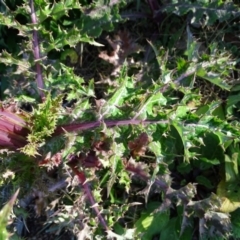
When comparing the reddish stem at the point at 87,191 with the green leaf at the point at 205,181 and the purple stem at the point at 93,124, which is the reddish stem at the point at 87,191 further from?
the green leaf at the point at 205,181

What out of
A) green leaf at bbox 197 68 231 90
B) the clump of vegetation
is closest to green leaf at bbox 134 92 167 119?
the clump of vegetation

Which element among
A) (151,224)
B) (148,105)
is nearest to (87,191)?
(151,224)

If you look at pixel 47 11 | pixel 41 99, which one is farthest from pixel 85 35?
pixel 41 99

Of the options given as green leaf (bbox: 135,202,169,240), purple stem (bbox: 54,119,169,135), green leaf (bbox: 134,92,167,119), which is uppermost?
green leaf (bbox: 134,92,167,119)

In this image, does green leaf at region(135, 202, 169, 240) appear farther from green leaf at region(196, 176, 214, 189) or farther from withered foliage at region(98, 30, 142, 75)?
withered foliage at region(98, 30, 142, 75)

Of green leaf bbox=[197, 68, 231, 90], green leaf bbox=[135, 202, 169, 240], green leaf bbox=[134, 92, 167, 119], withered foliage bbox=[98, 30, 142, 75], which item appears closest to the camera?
green leaf bbox=[134, 92, 167, 119]

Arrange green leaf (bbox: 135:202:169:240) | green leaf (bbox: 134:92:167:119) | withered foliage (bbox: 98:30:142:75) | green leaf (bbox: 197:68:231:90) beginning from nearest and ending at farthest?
green leaf (bbox: 134:92:167:119) → green leaf (bbox: 197:68:231:90) → green leaf (bbox: 135:202:169:240) → withered foliage (bbox: 98:30:142:75)

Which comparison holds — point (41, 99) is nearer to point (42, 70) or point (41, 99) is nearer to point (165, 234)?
point (42, 70)

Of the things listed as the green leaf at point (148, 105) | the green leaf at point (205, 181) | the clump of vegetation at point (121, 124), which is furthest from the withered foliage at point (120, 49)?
the green leaf at point (205, 181)
